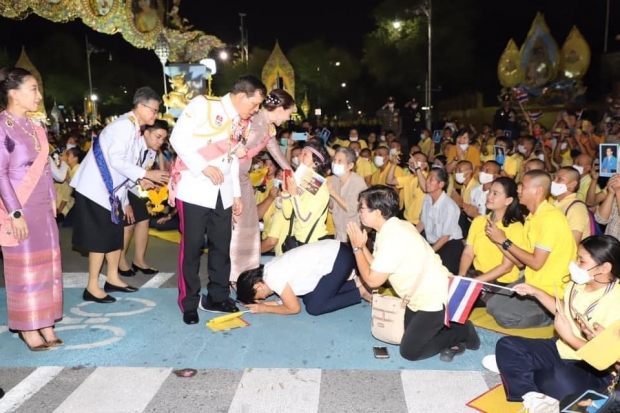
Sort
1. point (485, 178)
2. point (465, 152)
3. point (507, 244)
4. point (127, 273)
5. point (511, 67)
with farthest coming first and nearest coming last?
point (511, 67) < point (465, 152) < point (485, 178) < point (127, 273) < point (507, 244)

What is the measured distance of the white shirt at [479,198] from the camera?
7012 millimetres

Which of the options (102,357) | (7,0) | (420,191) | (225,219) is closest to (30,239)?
(102,357)

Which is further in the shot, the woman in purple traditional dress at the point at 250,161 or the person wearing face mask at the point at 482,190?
the person wearing face mask at the point at 482,190

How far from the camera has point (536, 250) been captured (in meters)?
4.46

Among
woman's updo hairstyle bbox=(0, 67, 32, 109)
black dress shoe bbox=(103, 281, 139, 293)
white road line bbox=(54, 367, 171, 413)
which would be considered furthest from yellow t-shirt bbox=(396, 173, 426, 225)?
woman's updo hairstyle bbox=(0, 67, 32, 109)

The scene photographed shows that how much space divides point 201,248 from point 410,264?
1851 mm

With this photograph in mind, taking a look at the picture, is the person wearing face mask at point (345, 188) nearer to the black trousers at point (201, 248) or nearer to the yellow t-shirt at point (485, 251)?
the yellow t-shirt at point (485, 251)

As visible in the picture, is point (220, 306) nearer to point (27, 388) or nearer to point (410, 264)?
point (27, 388)

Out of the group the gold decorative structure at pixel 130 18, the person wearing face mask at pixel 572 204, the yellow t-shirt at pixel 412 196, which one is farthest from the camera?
the gold decorative structure at pixel 130 18

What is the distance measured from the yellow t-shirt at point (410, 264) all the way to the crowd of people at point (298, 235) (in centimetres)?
1

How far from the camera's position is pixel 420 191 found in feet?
25.2

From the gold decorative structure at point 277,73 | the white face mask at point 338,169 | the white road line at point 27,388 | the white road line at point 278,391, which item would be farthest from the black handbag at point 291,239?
the gold decorative structure at point 277,73

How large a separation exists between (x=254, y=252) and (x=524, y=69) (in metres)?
25.6

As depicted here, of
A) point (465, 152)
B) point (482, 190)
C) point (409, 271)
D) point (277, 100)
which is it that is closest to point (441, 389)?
point (409, 271)
